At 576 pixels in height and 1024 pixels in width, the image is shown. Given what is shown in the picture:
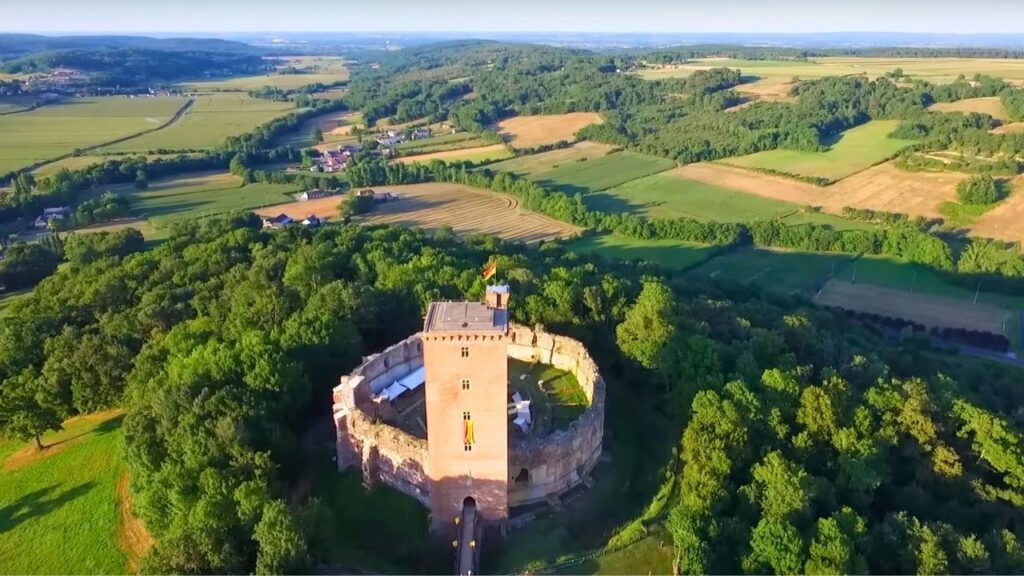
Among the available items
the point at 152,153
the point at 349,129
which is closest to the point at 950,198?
the point at 349,129

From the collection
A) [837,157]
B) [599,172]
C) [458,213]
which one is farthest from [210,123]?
[837,157]

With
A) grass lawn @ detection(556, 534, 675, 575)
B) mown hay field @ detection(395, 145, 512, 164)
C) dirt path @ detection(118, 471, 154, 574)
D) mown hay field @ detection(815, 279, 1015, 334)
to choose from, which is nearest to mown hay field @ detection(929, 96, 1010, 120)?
mown hay field @ detection(815, 279, 1015, 334)

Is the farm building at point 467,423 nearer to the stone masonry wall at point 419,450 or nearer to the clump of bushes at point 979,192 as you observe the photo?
the stone masonry wall at point 419,450

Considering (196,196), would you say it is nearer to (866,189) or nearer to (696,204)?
(696,204)

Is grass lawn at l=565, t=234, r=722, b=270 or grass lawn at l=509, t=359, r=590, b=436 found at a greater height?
grass lawn at l=509, t=359, r=590, b=436

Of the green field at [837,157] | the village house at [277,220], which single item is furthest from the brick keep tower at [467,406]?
the green field at [837,157]

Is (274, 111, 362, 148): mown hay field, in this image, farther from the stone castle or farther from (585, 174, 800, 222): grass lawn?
the stone castle
